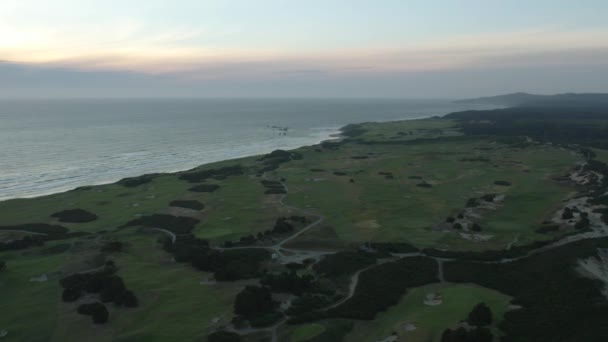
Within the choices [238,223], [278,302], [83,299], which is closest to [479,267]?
[278,302]

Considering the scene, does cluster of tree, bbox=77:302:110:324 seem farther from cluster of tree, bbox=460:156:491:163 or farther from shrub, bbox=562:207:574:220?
cluster of tree, bbox=460:156:491:163

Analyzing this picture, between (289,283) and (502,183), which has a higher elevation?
(289,283)

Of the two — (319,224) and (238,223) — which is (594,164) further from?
(238,223)

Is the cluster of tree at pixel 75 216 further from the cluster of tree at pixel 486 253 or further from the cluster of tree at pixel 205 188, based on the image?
the cluster of tree at pixel 486 253

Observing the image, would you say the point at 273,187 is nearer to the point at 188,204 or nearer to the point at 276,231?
the point at 188,204

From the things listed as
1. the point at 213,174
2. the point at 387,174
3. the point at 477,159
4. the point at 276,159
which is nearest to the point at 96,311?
the point at 213,174

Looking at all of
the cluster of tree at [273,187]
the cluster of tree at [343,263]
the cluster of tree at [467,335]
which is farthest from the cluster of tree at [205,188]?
the cluster of tree at [467,335]

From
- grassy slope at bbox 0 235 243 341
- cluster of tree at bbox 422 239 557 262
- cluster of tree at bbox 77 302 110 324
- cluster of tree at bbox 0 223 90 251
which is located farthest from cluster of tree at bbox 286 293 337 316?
cluster of tree at bbox 0 223 90 251
